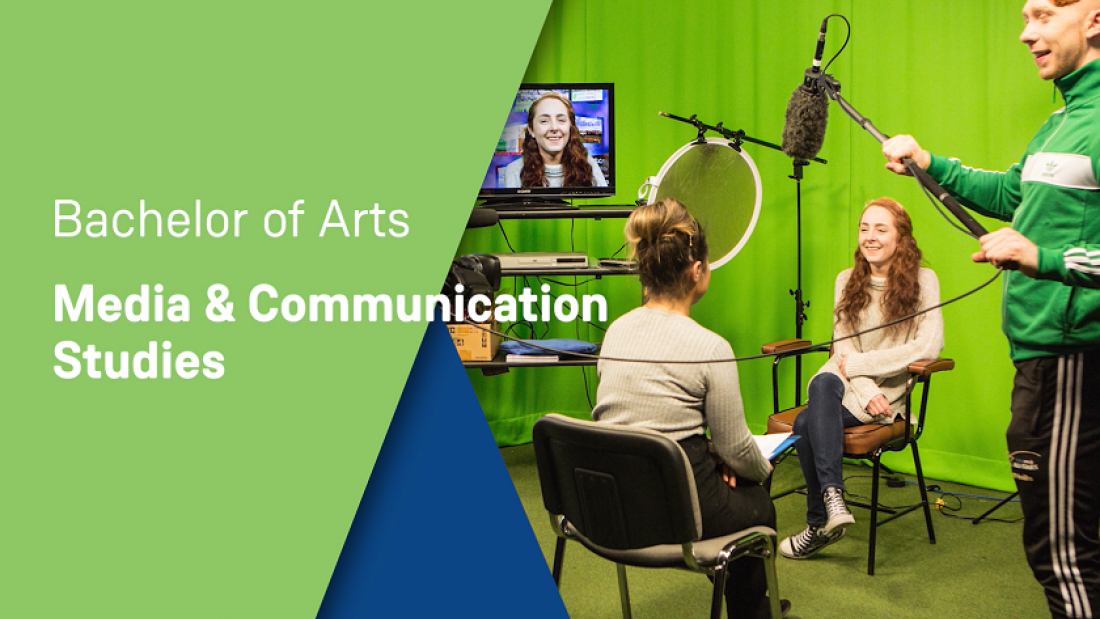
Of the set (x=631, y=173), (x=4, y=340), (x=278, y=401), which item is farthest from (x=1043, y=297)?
(x=631, y=173)

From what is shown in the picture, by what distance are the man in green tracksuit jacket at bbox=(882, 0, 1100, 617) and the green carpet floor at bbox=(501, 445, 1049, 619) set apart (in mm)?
718

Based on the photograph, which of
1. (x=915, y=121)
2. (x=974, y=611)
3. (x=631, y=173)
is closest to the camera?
(x=974, y=611)

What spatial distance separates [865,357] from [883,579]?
70 centimetres

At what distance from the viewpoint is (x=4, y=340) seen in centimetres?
168

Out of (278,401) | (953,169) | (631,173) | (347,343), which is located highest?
(631,173)

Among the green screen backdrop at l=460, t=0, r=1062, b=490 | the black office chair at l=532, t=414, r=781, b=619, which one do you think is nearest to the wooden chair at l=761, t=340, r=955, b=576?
the green screen backdrop at l=460, t=0, r=1062, b=490

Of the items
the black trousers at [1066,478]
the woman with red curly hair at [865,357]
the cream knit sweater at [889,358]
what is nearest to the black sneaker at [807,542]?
the woman with red curly hair at [865,357]

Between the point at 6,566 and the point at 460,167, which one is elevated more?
the point at 460,167

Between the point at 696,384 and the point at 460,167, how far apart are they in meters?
0.70

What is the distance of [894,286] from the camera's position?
2869mm

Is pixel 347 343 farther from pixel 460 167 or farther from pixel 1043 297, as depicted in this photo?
pixel 1043 297

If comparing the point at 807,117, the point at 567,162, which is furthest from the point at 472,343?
the point at 807,117

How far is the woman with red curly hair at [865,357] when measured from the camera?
8.63 ft

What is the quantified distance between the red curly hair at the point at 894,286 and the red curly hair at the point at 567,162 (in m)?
1.21
